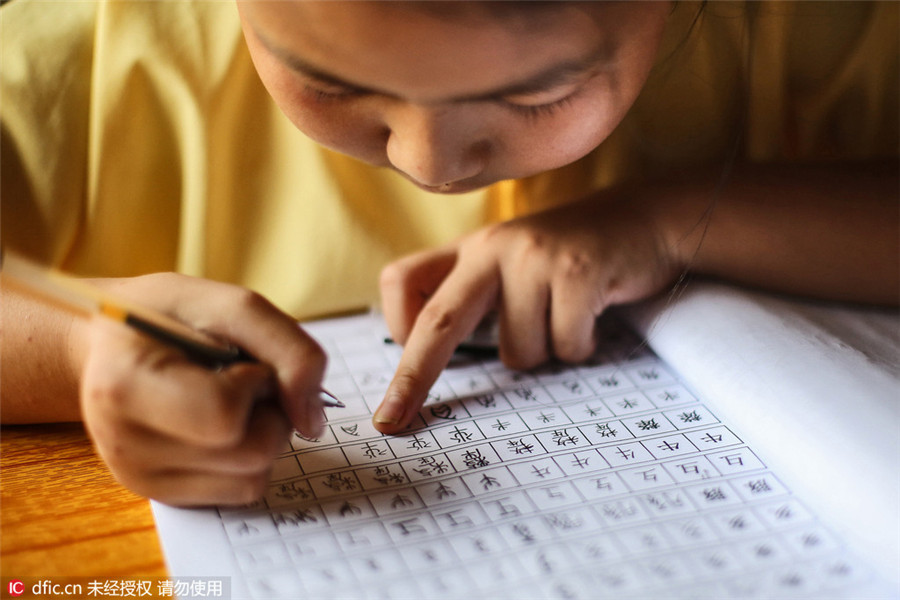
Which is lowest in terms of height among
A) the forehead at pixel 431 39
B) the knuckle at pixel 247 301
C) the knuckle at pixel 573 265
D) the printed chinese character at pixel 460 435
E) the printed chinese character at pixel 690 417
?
the printed chinese character at pixel 460 435

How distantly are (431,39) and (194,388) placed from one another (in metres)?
0.20

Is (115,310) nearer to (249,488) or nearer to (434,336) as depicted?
(249,488)

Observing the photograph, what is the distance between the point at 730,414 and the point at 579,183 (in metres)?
0.31

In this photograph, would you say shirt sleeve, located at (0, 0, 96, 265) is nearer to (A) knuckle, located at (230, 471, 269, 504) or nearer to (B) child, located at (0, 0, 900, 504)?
(B) child, located at (0, 0, 900, 504)

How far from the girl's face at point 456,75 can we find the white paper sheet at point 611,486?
16cm

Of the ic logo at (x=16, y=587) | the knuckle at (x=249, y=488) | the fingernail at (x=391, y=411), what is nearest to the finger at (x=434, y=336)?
the fingernail at (x=391, y=411)

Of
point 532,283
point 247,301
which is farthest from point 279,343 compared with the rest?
point 532,283

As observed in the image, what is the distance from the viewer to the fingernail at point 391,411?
20.8 inches

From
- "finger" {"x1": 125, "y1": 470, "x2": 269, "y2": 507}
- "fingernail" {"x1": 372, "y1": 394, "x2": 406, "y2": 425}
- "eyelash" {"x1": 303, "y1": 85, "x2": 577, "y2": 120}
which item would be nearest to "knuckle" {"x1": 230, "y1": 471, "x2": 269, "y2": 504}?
"finger" {"x1": 125, "y1": 470, "x2": 269, "y2": 507}

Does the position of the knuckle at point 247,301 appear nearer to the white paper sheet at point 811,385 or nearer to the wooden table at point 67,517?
the wooden table at point 67,517

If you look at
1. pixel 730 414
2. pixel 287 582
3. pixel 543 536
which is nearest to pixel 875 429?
pixel 730 414

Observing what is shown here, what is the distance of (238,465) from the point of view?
0.42 meters

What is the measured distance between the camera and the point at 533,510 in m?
0.45

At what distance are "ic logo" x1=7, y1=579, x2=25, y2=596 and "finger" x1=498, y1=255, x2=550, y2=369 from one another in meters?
0.34
